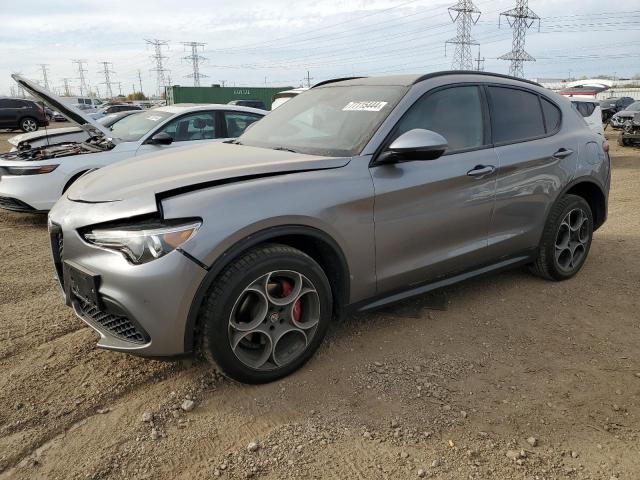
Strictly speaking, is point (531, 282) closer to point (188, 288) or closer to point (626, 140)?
point (188, 288)

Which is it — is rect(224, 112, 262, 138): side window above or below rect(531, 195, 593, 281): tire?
above

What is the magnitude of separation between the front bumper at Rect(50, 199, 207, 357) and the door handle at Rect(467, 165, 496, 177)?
196cm

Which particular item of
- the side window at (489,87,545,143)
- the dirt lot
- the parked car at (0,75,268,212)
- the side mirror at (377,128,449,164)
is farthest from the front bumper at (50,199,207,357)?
the parked car at (0,75,268,212)

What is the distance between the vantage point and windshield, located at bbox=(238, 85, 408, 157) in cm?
315

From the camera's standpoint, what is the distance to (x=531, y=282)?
434 centimetres

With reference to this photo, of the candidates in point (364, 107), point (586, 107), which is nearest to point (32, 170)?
point (364, 107)

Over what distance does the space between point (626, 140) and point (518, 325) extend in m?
15.2

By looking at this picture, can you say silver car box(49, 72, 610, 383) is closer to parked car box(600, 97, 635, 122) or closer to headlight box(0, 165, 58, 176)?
headlight box(0, 165, 58, 176)

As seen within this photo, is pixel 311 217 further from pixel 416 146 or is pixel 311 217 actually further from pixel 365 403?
pixel 365 403

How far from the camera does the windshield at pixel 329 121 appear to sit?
10.3 feet

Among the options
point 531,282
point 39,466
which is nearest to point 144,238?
point 39,466

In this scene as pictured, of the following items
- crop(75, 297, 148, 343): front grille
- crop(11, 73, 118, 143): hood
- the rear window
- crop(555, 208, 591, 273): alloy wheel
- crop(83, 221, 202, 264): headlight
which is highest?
crop(11, 73, 118, 143): hood

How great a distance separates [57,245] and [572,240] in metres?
3.95

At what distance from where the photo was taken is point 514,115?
3.89 metres
